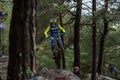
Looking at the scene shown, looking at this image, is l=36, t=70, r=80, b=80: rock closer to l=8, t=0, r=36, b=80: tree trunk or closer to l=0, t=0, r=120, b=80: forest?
l=0, t=0, r=120, b=80: forest

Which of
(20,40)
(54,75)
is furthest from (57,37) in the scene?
(20,40)

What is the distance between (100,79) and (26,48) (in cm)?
1595

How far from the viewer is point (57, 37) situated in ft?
46.7

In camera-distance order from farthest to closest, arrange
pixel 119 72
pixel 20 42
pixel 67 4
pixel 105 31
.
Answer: pixel 119 72 < pixel 105 31 < pixel 67 4 < pixel 20 42

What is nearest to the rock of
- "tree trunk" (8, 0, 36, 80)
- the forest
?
the forest

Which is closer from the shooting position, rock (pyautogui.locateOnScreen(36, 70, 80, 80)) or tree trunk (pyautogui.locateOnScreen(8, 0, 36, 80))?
tree trunk (pyautogui.locateOnScreen(8, 0, 36, 80))

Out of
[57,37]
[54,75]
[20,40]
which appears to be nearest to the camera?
[20,40]

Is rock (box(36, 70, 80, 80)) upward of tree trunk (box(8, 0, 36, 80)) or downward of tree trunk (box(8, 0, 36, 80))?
downward

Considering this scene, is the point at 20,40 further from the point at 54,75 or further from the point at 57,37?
the point at 57,37

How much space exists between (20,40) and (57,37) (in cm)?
759

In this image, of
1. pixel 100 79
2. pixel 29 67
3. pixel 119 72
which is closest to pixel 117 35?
pixel 119 72

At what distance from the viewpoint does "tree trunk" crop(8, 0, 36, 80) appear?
6.67 metres

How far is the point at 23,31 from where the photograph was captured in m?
6.69

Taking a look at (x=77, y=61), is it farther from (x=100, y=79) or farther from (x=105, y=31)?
(x=105, y=31)
